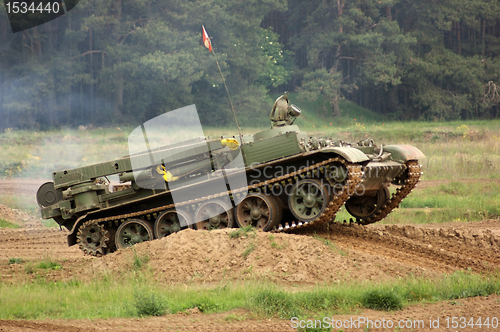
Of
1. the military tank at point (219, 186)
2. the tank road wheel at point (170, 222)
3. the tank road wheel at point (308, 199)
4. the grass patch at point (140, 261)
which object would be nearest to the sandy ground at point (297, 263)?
the grass patch at point (140, 261)

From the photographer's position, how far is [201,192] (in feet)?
43.0

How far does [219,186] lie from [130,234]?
2443 millimetres

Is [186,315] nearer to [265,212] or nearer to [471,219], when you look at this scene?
[265,212]

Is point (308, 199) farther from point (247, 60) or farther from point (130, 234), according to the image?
point (247, 60)

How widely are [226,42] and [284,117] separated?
2816cm

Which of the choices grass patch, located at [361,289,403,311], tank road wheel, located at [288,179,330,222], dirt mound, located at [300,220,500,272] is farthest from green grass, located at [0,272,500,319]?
tank road wheel, located at [288,179,330,222]

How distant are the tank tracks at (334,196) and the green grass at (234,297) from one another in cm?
236

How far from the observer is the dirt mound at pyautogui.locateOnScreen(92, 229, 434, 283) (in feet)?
34.9

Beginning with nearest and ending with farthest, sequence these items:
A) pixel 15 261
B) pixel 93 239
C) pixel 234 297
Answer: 1. pixel 234 297
2. pixel 15 261
3. pixel 93 239

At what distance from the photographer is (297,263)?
10906 millimetres

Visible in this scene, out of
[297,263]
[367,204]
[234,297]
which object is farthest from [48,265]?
[367,204]

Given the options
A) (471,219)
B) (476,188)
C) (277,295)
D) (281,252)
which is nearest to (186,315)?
(277,295)

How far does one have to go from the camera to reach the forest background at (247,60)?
36.9 m

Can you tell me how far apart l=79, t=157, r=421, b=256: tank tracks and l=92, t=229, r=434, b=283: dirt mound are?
74 cm
